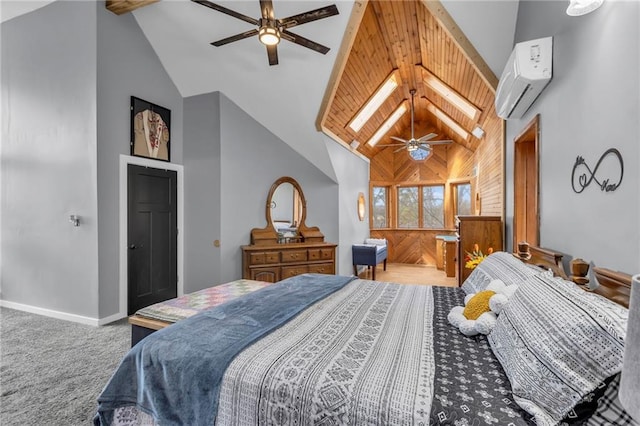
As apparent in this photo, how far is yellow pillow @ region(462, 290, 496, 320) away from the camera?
5.06 ft

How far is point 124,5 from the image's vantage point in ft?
10.9

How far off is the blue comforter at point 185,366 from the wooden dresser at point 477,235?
2.61m

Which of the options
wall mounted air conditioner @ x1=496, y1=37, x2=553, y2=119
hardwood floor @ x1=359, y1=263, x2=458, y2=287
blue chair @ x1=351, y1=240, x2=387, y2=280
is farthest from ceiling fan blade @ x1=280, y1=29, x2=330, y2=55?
hardwood floor @ x1=359, y1=263, x2=458, y2=287

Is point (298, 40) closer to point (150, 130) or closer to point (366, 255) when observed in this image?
point (150, 130)

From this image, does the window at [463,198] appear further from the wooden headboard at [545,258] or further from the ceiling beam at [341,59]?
the wooden headboard at [545,258]

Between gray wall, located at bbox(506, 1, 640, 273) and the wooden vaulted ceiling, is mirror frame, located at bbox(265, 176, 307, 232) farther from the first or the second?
gray wall, located at bbox(506, 1, 640, 273)

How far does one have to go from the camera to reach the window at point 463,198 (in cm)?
692

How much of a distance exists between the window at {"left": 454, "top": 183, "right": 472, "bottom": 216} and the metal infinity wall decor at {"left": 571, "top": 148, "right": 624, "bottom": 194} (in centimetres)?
543

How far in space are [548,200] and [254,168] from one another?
364 centimetres

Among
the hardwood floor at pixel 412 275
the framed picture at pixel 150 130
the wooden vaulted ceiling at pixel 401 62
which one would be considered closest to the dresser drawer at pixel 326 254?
the hardwood floor at pixel 412 275

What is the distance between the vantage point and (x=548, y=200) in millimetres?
2191

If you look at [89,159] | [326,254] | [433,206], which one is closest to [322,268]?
[326,254]

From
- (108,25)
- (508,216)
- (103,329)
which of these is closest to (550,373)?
(508,216)

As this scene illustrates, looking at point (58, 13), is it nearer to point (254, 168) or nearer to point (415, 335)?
point (254, 168)
